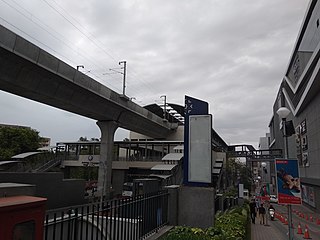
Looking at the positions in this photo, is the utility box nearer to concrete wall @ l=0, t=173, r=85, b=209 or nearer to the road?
concrete wall @ l=0, t=173, r=85, b=209

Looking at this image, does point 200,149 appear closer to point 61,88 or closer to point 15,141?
point 61,88

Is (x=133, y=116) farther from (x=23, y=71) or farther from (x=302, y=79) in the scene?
(x=302, y=79)

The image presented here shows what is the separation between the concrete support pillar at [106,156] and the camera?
108 ft

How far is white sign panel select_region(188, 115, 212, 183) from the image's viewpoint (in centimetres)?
904

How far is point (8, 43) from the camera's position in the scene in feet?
53.8

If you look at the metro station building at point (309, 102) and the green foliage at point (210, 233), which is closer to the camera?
the green foliage at point (210, 233)

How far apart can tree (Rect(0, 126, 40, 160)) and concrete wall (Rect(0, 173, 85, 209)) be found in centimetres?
3543

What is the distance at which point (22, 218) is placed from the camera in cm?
279

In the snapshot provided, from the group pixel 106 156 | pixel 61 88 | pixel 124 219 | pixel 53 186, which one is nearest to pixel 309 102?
pixel 106 156

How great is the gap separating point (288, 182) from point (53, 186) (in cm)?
1289

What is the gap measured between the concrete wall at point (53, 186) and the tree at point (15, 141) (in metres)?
35.4

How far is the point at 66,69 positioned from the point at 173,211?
15.9 m

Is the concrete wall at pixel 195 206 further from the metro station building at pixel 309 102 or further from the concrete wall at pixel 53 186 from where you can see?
the metro station building at pixel 309 102

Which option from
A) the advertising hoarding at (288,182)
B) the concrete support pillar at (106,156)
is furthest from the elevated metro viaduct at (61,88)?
the advertising hoarding at (288,182)
